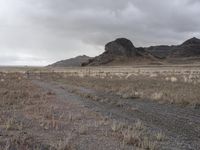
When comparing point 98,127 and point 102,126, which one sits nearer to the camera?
point 98,127

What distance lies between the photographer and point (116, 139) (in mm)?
10984

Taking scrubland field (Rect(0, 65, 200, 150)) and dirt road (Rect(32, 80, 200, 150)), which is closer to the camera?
scrubland field (Rect(0, 65, 200, 150))

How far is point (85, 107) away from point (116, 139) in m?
7.85

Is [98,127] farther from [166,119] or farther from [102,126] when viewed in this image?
[166,119]

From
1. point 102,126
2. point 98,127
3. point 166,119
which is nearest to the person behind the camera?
point 98,127

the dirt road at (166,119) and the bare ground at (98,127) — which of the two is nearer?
the bare ground at (98,127)

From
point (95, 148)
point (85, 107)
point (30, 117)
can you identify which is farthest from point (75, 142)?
point (85, 107)

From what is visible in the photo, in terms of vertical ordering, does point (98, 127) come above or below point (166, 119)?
above

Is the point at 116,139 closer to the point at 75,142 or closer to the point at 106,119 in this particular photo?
the point at 75,142

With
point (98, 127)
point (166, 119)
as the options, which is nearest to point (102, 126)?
point (98, 127)

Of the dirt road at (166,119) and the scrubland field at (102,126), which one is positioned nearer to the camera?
the scrubland field at (102,126)

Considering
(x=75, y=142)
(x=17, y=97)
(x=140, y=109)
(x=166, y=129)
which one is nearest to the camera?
(x=75, y=142)

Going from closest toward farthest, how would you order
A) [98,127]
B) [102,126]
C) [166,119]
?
[98,127] < [102,126] < [166,119]

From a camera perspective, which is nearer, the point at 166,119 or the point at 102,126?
the point at 102,126
